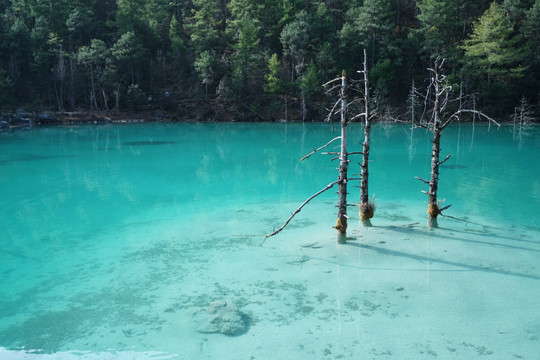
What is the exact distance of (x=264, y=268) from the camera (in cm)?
1120

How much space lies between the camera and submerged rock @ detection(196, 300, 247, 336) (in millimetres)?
8250

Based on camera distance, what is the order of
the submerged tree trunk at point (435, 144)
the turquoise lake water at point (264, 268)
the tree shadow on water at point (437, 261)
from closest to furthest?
the turquoise lake water at point (264, 268) → the tree shadow on water at point (437, 261) → the submerged tree trunk at point (435, 144)

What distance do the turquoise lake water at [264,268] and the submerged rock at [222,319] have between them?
153 millimetres

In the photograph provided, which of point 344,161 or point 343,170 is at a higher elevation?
point 344,161

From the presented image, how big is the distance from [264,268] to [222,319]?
2824 millimetres

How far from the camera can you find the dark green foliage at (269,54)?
57094 mm

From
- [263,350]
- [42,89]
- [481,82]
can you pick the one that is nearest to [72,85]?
[42,89]

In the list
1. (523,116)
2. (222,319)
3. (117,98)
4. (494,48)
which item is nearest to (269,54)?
(117,98)

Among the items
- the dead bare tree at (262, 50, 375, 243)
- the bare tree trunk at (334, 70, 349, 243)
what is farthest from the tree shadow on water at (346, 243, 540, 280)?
the dead bare tree at (262, 50, 375, 243)

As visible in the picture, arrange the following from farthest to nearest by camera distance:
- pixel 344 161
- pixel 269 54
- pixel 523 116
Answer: pixel 269 54 → pixel 523 116 → pixel 344 161

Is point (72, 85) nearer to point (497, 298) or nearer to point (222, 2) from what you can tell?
point (222, 2)

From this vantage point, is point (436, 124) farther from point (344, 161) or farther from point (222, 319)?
point (222, 319)

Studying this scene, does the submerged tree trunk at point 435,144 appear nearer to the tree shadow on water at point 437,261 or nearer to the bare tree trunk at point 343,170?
the tree shadow on water at point 437,261

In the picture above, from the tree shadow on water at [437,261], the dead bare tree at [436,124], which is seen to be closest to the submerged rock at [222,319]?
the tree shadow on water at [437,261]
